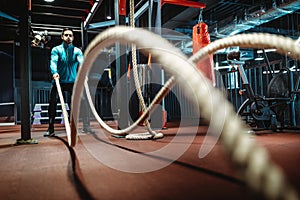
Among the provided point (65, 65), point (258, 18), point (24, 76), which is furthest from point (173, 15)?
point (24, 76)

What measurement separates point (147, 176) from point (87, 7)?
347 cm

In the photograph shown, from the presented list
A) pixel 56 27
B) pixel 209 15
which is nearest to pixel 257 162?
pixel 56 27

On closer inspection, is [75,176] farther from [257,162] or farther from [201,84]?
[257,162]

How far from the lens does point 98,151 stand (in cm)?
208

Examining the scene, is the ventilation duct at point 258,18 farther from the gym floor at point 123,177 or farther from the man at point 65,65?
the gym floor at point 123,177

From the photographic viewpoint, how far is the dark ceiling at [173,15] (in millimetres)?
4016

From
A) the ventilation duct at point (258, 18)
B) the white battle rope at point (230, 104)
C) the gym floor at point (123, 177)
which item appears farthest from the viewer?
the ventilation duct at point (258, 18)

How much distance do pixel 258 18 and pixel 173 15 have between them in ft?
6.66

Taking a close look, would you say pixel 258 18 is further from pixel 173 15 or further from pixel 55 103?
pixel 55 103

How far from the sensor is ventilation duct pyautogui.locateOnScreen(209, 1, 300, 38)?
544 centimetres

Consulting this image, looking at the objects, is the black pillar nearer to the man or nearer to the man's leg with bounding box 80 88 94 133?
the man

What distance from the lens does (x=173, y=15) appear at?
6492 millimetres

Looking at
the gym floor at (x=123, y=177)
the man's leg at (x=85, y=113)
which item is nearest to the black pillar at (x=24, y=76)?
the gym floor at (x=123, y=177)

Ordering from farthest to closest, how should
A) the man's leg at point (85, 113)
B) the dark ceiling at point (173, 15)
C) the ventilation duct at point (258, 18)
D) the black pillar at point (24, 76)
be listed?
the ventilation duct at point (258, 18) → the dark ceiling at point (173, 15) → the man's leg at point (85, 113) → the black pillar at point (24, 76)
